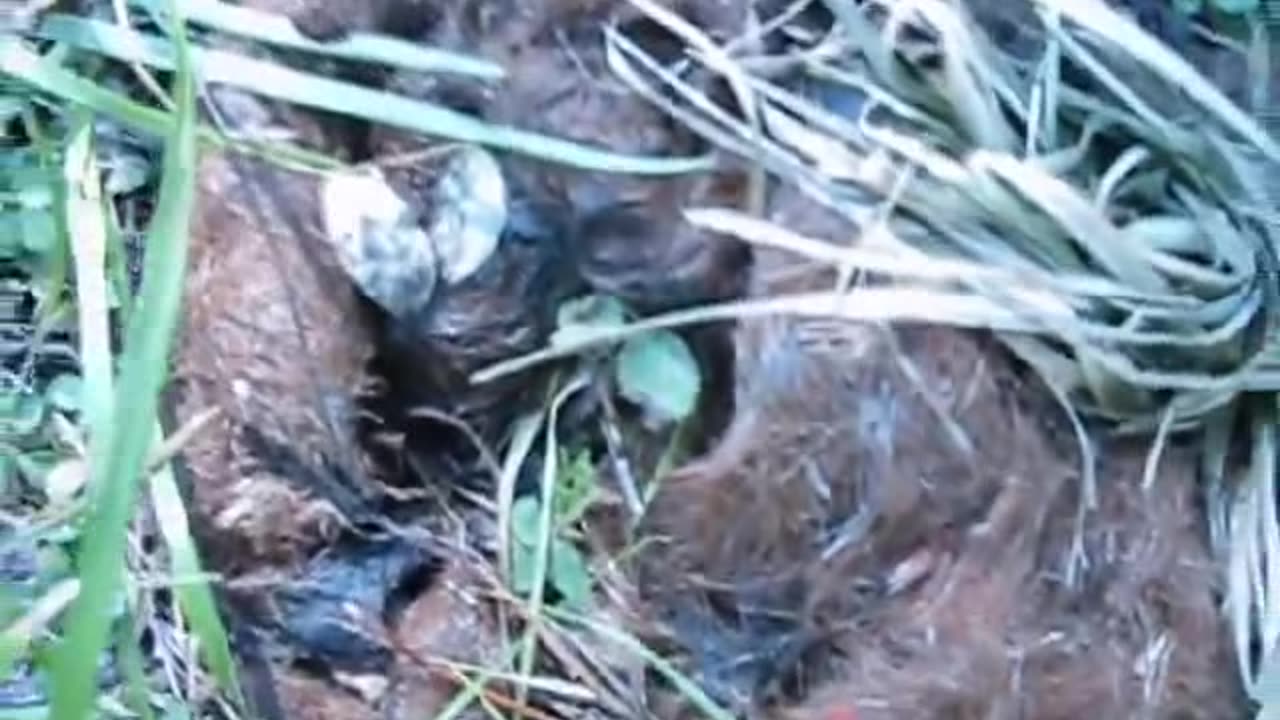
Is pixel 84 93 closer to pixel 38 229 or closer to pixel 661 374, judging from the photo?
pixel 38 229

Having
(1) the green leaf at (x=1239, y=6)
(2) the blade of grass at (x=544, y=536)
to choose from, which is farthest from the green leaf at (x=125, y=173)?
(1) the green leaf at (x=1239, y=6)

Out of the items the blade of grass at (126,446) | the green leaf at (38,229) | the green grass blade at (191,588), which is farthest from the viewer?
the green leaf at (38,229)

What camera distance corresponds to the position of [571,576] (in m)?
1.08

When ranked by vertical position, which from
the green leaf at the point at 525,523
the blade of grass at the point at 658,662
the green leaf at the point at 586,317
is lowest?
the blade of grass at the point at 658,662

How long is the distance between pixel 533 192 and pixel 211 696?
284 mm

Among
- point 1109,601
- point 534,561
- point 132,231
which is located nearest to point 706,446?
point 534,561

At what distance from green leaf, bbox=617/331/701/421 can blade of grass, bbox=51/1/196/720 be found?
0.84 ft

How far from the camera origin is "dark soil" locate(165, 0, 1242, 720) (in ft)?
3.41

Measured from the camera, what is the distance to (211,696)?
1066 mm

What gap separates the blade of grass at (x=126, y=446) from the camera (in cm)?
83

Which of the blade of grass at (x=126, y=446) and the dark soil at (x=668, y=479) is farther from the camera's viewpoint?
the dark soil at (x=668, y=479)

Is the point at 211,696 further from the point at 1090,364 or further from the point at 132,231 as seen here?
the point at 1090,364

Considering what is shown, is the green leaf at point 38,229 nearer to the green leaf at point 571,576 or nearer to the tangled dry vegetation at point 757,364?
the tangled dry vegetation at point 757,364

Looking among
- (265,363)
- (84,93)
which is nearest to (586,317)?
(265,363)
